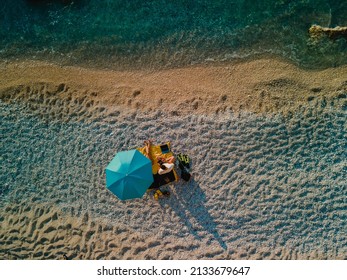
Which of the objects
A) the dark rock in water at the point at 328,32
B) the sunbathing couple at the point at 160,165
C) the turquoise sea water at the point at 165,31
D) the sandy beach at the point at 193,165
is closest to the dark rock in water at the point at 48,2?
the turquoise sea water at the point at 165,31

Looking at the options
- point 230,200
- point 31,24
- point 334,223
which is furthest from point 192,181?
point 31,24

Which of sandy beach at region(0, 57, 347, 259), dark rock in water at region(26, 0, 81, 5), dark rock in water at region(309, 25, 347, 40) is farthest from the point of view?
dark rock in water at region(26, 0, 81, 5)

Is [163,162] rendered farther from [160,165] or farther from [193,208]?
[193,208]

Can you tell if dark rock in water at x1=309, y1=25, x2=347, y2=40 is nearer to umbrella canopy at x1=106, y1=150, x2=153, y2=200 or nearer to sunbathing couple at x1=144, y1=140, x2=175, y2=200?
sunbathing couple at x1=144, y1=140, x2=175, y2=200

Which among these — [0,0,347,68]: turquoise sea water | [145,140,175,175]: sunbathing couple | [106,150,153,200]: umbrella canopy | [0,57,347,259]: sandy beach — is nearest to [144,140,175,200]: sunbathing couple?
[145,140,175,175]: sunbathing couple

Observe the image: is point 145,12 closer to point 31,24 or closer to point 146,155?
point 31,24

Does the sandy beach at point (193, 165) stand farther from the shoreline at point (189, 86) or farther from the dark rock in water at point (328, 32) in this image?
the dark rock in water at point (328, 32)
